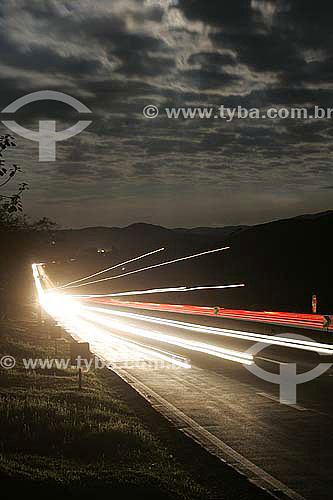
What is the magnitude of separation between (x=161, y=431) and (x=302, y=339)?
17802 mm

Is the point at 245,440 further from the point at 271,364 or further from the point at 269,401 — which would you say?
the point at 271,364

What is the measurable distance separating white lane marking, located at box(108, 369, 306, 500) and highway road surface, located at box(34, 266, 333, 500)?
0.01m

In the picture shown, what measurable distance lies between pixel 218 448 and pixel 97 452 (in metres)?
1.90

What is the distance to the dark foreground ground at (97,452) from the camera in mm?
8000

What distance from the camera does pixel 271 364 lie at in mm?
21984

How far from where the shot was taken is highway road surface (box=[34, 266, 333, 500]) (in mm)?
9633

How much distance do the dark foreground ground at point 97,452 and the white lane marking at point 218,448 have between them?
0.57 ft

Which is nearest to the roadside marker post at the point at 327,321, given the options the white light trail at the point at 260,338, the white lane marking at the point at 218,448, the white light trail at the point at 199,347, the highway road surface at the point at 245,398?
the highway road surface at the point at 245,398

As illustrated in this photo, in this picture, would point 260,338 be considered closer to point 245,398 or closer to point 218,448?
point 245,398

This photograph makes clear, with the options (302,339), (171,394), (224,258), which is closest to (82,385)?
(171,394)

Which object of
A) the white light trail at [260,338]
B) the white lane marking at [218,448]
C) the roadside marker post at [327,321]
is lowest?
the white lane marking at [218,448]

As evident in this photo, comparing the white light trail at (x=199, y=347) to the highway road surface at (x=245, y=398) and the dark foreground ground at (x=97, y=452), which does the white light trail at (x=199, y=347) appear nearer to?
the highway road surface at (x=245, y=398)

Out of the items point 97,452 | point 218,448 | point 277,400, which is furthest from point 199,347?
point 97,452

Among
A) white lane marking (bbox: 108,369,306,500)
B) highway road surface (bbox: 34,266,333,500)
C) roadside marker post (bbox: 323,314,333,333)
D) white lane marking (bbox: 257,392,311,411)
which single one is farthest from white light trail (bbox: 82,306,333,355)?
white lane marking (bbox: 108,369,306,500)
